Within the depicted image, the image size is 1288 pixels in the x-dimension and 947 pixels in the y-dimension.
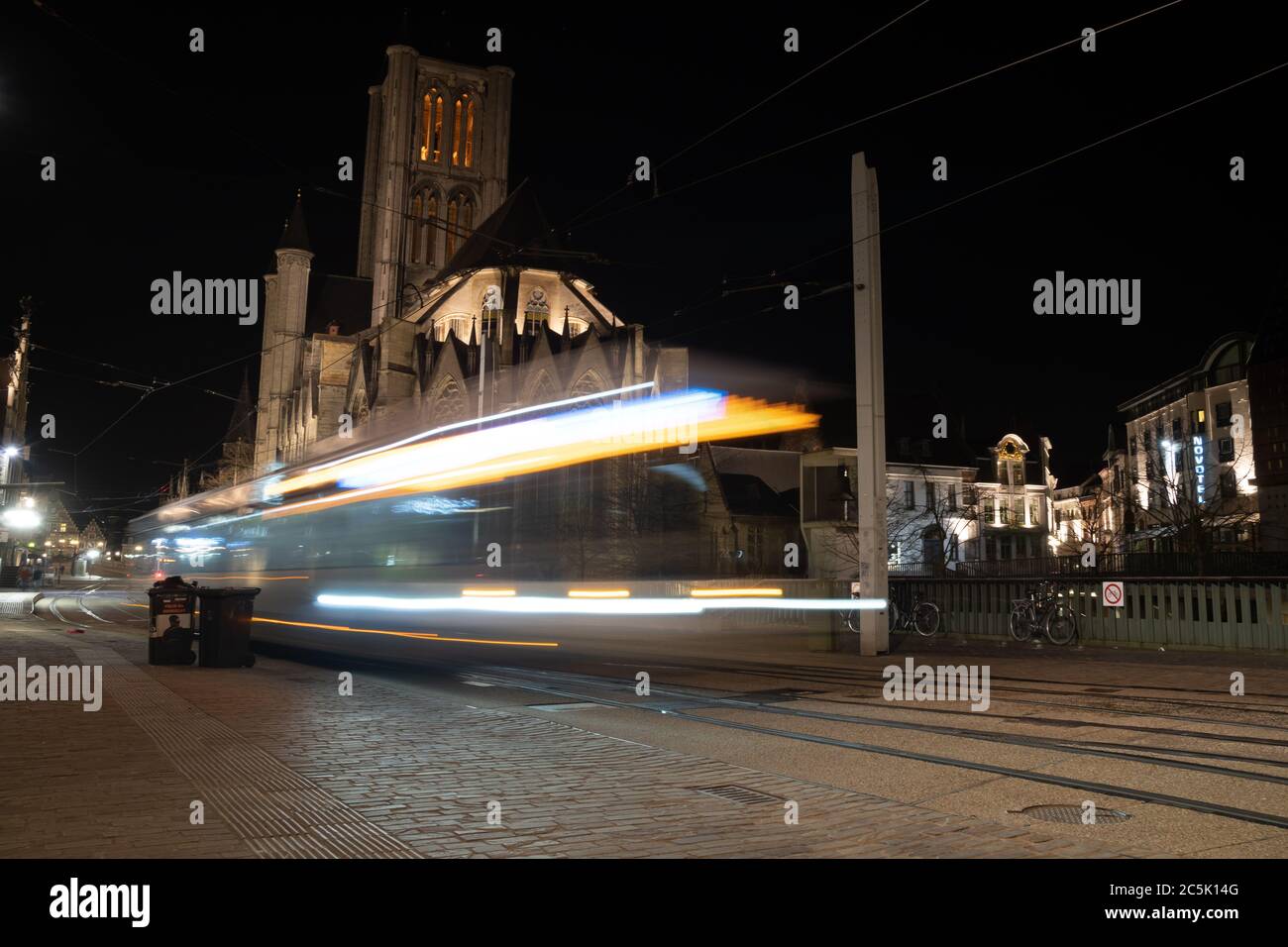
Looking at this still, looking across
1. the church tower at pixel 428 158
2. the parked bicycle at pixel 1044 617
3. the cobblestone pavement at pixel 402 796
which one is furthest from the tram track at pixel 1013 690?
the church tower at pixel 428 158

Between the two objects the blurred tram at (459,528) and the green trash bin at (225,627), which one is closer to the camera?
the green trash bin at (225,627)

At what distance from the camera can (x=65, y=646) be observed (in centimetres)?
1620

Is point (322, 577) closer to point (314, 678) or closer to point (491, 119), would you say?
point (314, 678)

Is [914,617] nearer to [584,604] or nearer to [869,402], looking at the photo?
[869,402]

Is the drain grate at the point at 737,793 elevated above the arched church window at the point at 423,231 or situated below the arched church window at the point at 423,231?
below

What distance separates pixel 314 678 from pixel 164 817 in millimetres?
8000

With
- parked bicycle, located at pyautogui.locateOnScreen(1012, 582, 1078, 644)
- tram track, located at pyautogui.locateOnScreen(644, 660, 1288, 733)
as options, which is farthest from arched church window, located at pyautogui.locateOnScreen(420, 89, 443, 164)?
tram track, located at pyautogui.locateOnScreen(644, 660, 1288, 733)

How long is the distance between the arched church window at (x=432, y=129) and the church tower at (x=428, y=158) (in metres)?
0.08

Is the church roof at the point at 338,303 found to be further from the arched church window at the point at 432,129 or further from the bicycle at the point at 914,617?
the bicycle at the point at 914,617

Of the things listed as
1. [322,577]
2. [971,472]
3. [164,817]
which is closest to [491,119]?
[971,472]

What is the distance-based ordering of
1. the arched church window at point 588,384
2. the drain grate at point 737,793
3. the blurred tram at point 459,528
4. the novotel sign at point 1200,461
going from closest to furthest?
the drain grate at point 737,793, the blurred tram at point 459,528, the arched church window at point 588,384, the novotel sign at point 1200,461

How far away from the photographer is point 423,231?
83500mm

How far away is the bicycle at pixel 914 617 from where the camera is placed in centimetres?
2064

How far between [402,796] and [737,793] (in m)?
2.01
